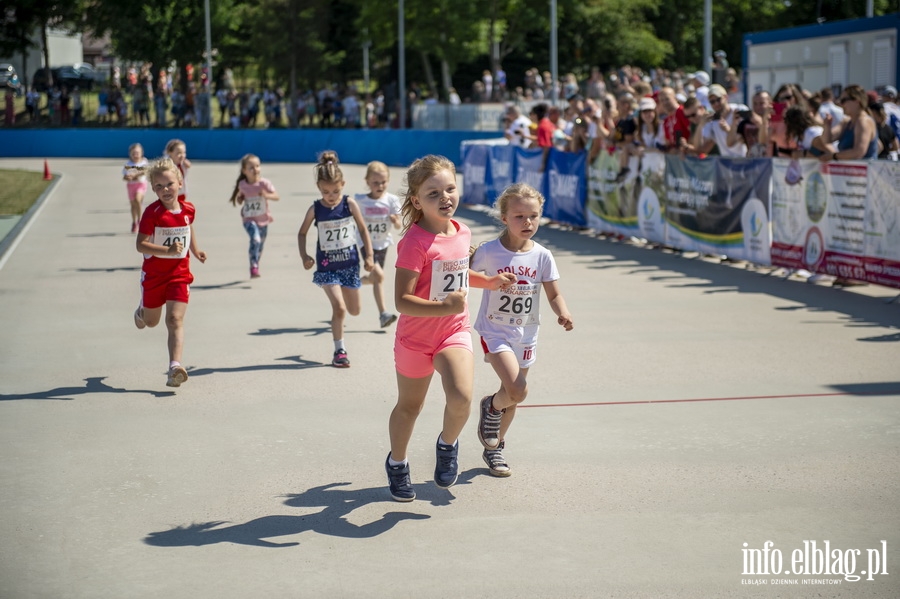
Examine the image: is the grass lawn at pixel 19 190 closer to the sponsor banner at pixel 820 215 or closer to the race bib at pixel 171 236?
the sponsor banner at pixel 820 215

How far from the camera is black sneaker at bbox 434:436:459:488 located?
6.08 m

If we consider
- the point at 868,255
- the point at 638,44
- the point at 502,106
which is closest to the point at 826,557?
the point at 868,255

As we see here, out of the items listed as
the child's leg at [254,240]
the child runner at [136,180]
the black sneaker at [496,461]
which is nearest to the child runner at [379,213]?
the child's leg at [254,240]

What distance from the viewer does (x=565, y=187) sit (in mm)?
20750

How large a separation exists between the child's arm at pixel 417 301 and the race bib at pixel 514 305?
0.51 metres

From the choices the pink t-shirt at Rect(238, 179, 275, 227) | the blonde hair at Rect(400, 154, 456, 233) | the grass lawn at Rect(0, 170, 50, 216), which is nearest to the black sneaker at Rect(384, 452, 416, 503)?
the blonde hair at Rect(400, 154, 456, 233)

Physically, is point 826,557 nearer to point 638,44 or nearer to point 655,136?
point 655,136

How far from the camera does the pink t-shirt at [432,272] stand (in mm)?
5773

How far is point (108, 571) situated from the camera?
200 inches

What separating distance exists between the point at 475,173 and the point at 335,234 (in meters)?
16.4

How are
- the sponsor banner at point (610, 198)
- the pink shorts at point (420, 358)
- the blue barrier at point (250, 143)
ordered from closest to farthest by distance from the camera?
the pink shorts at point (420, 358) → the sponsor banner at point (610, 198) → the blue barrier at point (250, 143)

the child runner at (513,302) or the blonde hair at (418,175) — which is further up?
the blonde hair at (418,175)

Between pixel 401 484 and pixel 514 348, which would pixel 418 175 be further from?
pixel 401 484

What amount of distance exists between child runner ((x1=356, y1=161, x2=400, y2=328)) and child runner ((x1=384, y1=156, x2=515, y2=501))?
16.7ft
